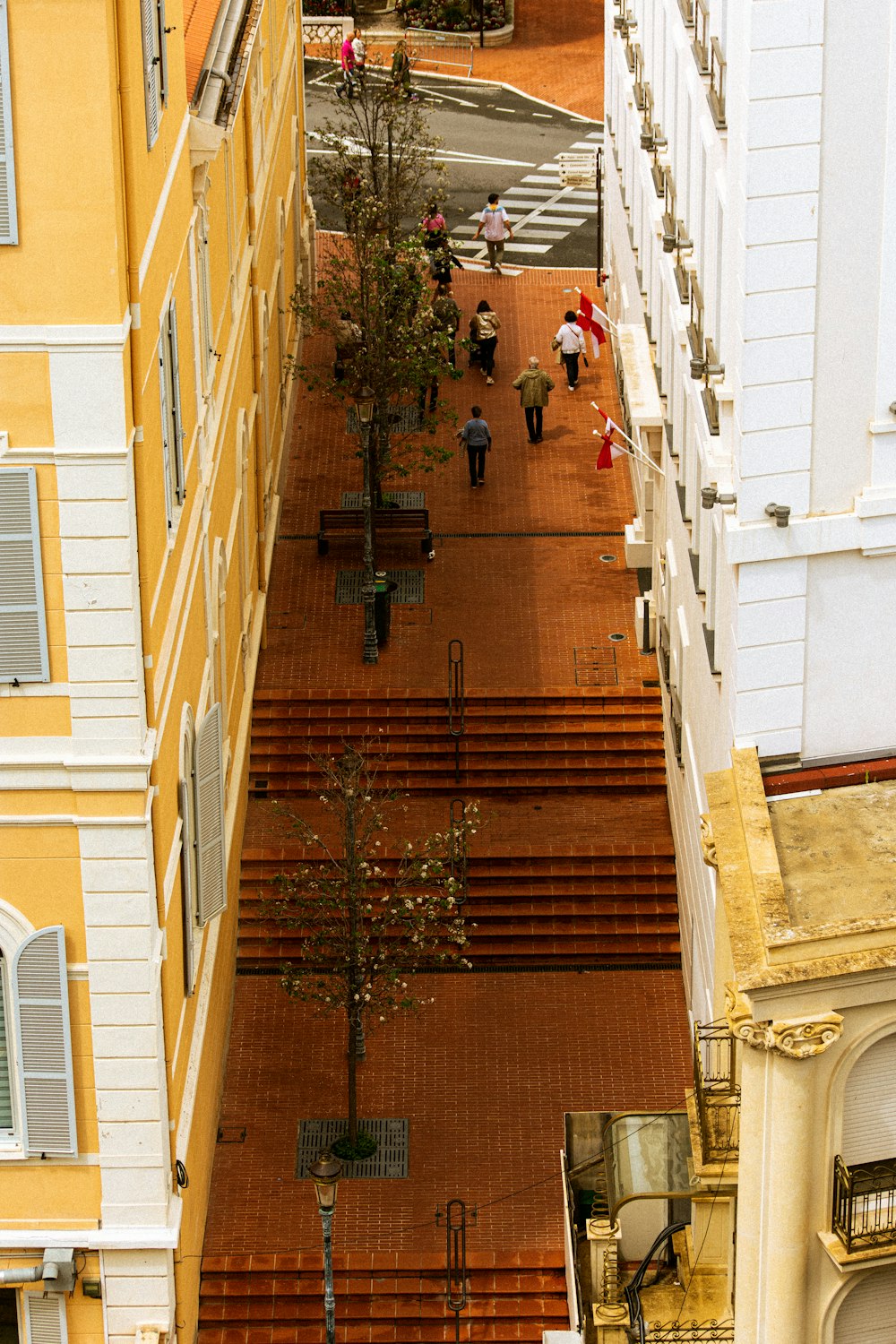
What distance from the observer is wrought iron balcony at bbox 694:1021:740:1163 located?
2598 centimetres

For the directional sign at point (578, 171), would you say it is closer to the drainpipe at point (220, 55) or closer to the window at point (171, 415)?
the drainpipe at point (220, 55)

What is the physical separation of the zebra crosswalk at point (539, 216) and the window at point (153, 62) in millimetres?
27791

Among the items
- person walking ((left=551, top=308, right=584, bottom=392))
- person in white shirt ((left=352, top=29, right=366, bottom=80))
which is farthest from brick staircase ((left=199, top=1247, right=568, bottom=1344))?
person in white shirt ((left=352, top=29, right=366, bottom=80))

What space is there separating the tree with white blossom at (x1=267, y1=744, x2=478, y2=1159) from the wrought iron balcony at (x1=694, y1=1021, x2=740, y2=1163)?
5027 mm

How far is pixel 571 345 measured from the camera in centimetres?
4766

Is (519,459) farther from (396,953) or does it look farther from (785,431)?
(785,431)

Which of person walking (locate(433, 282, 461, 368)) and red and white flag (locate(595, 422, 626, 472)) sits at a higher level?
person walking (locate(433, 282, 461, 368))

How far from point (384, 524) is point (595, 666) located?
5088 mm

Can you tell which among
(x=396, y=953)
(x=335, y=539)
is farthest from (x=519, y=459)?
(x=396, y=953)

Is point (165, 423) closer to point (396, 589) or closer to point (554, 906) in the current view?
point (554, 906)

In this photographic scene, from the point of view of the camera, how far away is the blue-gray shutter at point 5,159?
21.8m

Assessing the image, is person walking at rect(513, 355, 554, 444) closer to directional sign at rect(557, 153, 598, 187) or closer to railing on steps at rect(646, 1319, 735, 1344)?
directional sign at rect(557, 153, 598, 187)

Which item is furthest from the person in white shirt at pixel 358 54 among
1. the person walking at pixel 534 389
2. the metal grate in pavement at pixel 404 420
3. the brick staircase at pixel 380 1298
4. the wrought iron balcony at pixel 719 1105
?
the wrought iron balcony at pixel 719 1105

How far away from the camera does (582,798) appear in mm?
37375
